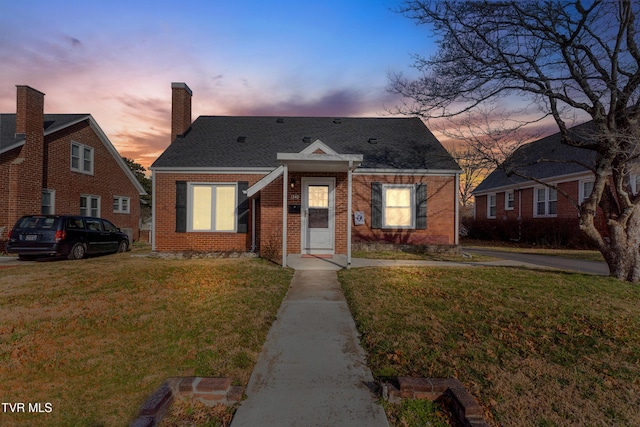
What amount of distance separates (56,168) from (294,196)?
13183mm

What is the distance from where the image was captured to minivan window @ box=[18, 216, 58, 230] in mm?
10719

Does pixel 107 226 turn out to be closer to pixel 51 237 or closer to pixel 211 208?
pixel 51 237

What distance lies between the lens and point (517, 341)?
412cm

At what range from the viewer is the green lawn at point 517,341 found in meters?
2.90

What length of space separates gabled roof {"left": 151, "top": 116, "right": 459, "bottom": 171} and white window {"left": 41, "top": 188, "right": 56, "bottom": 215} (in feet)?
25.0

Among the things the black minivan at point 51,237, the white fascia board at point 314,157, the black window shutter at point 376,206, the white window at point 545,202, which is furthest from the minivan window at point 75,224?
the white window at point 545,202

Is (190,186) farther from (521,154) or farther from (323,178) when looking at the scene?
(521,154)

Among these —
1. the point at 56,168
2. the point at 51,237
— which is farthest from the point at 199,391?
the point at 56,168

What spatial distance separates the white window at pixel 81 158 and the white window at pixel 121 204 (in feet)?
9.00

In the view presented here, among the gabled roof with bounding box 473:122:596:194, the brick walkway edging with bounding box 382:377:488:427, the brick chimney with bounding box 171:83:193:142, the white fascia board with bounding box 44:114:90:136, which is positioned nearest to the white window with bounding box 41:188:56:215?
the white fascia board with bounding box 44:114:90:136

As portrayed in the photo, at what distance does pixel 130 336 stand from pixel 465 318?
14.9 feet

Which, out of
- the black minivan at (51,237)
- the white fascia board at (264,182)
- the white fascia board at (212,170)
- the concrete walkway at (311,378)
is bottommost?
the concrete walkway at (311,378)

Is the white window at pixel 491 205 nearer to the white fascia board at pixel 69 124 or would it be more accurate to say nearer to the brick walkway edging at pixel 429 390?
the brick walkway edging at pixel 429 390

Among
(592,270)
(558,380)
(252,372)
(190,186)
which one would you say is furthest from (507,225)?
(252,372)
